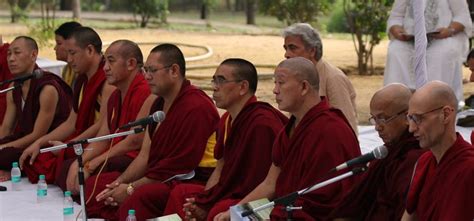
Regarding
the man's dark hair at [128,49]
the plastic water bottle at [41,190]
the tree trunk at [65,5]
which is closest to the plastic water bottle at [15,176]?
the plastic water bottle at [41,190]

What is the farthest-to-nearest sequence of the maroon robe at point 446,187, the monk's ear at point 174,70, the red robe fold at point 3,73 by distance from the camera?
the red robe fold at point 3,73 → the monk's ear at point 174,70 → the maroon robe at point 446,187

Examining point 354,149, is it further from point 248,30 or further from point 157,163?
point 248,30

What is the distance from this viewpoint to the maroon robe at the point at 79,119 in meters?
7.85

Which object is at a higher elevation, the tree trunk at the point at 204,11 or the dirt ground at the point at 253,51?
the dirt ground at the point at 253,51

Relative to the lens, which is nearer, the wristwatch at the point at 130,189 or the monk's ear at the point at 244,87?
the monk's ear at the point at 244,87

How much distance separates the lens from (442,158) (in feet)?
14.9

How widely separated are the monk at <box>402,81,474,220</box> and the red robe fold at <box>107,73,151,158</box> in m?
3.00

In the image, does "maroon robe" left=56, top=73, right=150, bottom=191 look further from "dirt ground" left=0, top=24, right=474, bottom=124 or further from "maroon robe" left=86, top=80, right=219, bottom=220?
"dirt ground" left=0, top=24, right=474, bottom=124

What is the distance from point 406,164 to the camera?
496 cm

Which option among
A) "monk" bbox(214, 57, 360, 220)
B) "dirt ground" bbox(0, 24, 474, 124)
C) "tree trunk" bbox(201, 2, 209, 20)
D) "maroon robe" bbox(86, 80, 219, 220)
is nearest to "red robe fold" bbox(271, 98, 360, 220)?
"monk" bbox(214, 57, 360, 220)

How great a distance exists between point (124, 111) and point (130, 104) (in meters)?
0.07

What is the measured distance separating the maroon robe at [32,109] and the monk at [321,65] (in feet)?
7.67

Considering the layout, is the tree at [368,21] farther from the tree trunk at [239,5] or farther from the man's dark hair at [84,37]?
the tree trunk at [239,5]

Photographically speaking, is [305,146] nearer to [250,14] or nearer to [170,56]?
[170,56]
